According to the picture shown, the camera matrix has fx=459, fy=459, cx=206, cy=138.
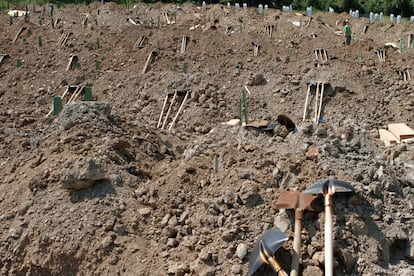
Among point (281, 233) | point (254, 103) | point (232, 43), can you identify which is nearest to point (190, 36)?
point (232, 43)

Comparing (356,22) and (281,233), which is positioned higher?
(281,233)

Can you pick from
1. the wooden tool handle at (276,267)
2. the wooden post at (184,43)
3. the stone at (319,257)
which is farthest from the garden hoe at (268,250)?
the wooden post at (184,43)

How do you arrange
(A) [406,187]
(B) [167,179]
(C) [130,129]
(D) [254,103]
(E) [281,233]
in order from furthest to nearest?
(D) [254,103] < (C) [130,129] < (B) [167,179] < (A) [406,187] < (E) [281,233]

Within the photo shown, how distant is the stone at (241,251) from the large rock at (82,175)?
201 cm

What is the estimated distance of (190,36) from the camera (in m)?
13.9

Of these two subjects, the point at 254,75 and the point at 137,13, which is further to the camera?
the point at 137,13

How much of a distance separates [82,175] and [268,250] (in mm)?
2477

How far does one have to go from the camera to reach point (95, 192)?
550 cm

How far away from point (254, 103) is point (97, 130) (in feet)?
17.4

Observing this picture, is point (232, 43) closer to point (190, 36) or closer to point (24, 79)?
point (190, 36)

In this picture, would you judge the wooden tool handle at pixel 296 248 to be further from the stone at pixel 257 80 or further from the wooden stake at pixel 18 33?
the wooden stake at pixel 18 33

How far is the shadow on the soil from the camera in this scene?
17.9 ft

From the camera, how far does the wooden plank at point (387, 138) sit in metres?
8.45

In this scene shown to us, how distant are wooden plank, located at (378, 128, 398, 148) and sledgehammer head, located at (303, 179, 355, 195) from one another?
4100mm
